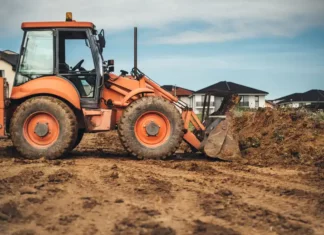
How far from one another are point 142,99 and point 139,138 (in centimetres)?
76

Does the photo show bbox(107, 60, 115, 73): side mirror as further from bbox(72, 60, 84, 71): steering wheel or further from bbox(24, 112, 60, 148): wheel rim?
bbox(24, 112, 60, 148): wheel rim

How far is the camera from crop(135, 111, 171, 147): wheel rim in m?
8.15

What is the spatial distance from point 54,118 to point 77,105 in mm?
501

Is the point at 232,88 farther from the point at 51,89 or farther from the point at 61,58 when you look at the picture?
the point at 51,89

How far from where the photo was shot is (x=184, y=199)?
499 centimetres

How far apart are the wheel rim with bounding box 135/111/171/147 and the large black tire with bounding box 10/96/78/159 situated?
1248mm

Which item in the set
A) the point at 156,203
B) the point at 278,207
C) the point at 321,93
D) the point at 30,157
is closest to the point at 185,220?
the point at 156,203

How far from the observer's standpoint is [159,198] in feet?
16.4

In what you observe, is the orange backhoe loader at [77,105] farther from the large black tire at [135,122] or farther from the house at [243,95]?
the house at [243,95]

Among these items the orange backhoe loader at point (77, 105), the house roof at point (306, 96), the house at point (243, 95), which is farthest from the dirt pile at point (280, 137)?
the house roof at point (306, 96)

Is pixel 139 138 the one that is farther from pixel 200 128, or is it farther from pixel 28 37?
pixel 28 37

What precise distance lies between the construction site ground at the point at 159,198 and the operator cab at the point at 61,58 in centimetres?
166

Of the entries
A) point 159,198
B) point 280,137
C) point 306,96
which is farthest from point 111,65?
point 306,96

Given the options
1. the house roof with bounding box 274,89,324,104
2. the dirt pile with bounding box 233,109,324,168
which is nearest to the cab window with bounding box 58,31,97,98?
the dirt pile with bounding box 233,109,324,168
